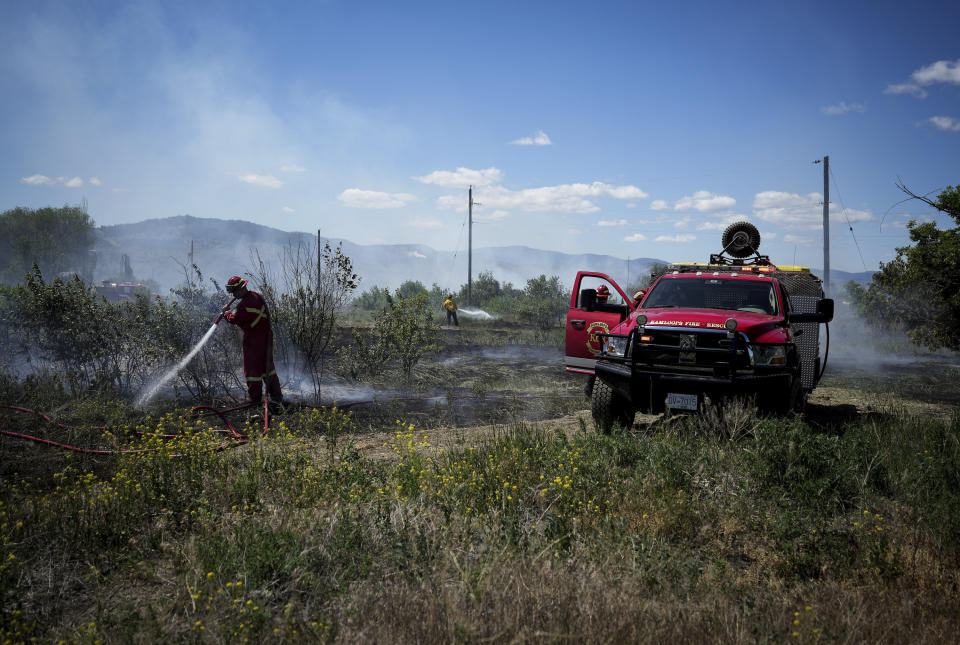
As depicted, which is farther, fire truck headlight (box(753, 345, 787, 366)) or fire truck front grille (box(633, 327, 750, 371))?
fire truck headlight (box(753, 345, 787, 366))

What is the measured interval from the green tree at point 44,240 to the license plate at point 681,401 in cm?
6805

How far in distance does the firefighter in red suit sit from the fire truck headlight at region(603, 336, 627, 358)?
4778 mm

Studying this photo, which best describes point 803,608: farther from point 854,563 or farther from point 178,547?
point 178,547

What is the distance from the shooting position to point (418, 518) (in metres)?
3.64

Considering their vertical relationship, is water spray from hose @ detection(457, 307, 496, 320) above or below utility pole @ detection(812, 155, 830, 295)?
below

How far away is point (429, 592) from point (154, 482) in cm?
256

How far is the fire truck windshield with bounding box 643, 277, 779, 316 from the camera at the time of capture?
702 centimetres

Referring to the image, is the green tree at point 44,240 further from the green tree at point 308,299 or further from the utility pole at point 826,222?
the utility pole at point 826,222

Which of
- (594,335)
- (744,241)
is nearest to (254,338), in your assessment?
(594,335)

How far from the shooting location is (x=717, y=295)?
723 cm

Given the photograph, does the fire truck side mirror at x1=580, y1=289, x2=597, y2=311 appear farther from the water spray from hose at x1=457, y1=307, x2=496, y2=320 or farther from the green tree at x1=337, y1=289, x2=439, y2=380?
the water spray from hose at x1=457, y1=307, x2=496, y2=320

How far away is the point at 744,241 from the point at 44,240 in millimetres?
71584

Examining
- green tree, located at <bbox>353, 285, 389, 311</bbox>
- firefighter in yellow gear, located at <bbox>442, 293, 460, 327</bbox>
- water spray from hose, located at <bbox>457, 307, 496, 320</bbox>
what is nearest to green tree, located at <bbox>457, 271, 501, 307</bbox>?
green tree, located at <bbox>353, 285, 389, 311</bbox>

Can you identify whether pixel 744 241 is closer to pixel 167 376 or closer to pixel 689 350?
pixel 689 350
